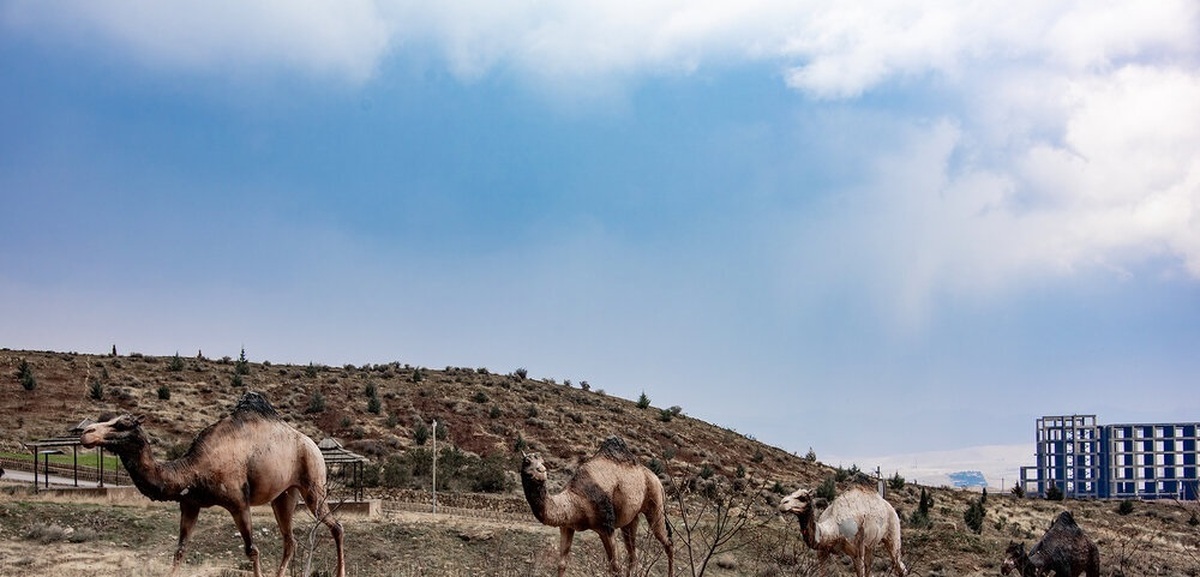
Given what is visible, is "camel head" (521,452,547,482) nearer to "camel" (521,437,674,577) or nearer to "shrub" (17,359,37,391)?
"camel" (521,437,674,577)

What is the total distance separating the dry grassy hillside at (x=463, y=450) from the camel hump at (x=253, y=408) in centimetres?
942

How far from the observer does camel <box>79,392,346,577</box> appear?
40.5 feet

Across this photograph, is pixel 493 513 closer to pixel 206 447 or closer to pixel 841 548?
pixel 841 548

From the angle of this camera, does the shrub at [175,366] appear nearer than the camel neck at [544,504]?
No

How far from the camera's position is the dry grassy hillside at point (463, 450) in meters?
25.8

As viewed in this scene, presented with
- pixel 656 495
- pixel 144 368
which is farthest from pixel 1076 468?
pixel 656 495

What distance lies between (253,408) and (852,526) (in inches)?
379

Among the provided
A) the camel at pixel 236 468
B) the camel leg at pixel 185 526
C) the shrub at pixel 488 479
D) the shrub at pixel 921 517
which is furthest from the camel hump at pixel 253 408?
the shrub at pixel 921 517

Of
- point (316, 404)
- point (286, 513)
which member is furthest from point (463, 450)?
point (286, 513)

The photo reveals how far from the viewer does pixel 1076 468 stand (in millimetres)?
175875

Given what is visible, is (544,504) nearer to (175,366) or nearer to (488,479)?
(488,479)

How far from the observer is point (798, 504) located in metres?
17.3

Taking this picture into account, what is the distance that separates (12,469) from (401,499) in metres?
14.8

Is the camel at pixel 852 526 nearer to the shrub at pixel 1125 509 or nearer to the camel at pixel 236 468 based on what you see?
the camel at pixel 236 468
